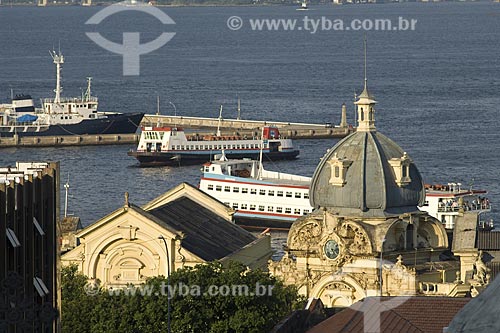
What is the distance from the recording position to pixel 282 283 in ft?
162

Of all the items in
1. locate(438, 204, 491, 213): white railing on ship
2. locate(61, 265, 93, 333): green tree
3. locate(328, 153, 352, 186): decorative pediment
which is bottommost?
locate(61, 265, 93, 333): green tree

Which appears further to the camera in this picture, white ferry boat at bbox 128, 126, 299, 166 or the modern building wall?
white ferry boat at bbox 128, 126, 299, 166

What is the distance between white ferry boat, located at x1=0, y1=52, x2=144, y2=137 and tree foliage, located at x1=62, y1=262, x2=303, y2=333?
103 meters

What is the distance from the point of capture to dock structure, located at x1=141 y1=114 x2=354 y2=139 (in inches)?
5625

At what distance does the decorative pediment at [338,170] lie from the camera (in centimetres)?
5059

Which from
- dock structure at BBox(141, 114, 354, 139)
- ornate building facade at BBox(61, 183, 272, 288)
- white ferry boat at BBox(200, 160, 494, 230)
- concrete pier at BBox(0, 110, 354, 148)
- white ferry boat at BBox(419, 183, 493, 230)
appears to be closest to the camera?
ornate building facade at BBox(61, 183, 272, 288)

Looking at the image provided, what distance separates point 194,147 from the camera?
134375 mm

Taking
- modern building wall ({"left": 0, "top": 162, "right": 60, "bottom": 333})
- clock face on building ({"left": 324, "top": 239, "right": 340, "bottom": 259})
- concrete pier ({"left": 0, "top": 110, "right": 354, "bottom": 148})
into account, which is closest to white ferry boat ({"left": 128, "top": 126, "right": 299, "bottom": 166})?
concrete pier ({"left": 0, "top": 110, "right": 354, "bottom": 148})

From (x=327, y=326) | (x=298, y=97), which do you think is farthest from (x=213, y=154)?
(x=327, y=326)

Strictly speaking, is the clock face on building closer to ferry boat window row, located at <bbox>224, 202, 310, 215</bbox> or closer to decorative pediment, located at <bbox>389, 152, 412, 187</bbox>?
decorative pediment, located at <bbox>389, 152, 412, 187</bbox>

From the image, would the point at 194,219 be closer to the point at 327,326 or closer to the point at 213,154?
the point at 327,326

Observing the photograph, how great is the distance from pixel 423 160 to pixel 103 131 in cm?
3569

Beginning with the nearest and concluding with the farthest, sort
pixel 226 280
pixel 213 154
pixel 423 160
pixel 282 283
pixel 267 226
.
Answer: pixel 226 280 → pixel 282 283 → pixel 267 226 → pixel 423 160 → pixel 213 154

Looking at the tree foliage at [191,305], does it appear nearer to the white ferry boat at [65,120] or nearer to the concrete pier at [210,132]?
the concrete pier at [210,132]
